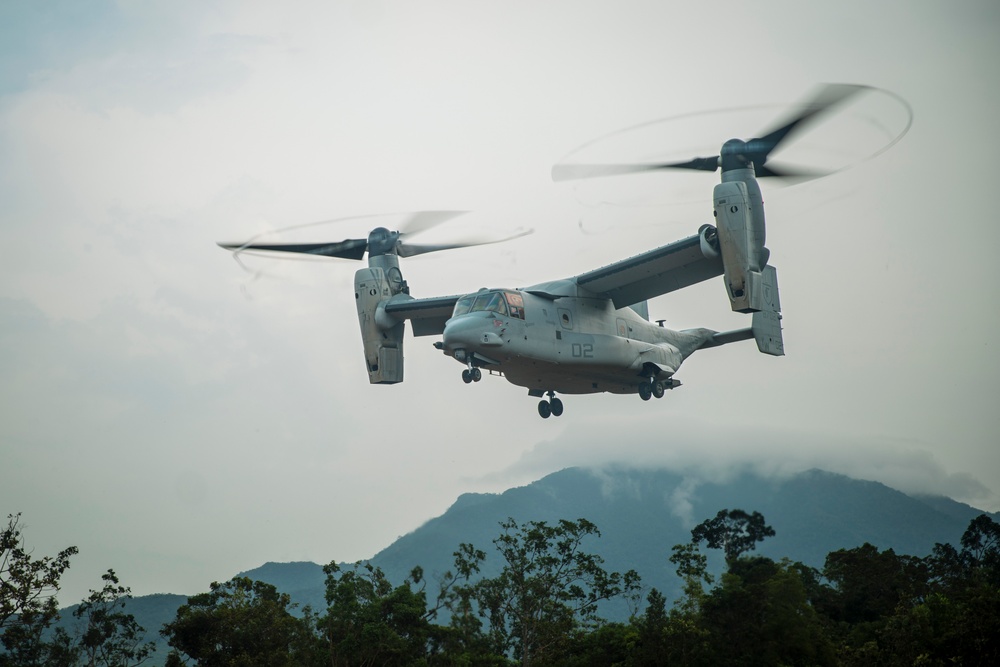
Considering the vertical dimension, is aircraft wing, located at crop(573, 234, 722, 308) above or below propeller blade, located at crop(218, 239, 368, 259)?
below

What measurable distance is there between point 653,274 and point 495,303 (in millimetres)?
4816

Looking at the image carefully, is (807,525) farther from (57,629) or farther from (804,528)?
(57,629)

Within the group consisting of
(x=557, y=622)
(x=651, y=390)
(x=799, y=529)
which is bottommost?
(x=557, y=622)

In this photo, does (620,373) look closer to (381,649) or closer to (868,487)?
(381,649)

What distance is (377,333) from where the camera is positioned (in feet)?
102

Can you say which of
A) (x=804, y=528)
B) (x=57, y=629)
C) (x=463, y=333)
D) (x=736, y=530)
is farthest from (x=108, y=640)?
(x=804, y=528)

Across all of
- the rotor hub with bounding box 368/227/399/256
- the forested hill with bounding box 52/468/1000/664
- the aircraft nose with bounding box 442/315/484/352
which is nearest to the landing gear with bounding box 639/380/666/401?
the aircraft nose with bounding box 442/315/484/352

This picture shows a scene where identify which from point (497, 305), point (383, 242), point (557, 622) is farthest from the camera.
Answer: point (557, 622)

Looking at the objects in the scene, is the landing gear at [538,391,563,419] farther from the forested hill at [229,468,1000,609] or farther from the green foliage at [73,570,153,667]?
the forested hill at [229,468,1000,609]

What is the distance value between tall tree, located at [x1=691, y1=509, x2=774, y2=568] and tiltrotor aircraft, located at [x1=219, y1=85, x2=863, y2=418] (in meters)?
32.0

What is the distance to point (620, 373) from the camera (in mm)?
29719

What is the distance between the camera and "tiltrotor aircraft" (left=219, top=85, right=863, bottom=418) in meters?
24.5

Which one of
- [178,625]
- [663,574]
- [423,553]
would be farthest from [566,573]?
[663,574]

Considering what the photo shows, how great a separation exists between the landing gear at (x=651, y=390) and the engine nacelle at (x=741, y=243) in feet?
20.4
